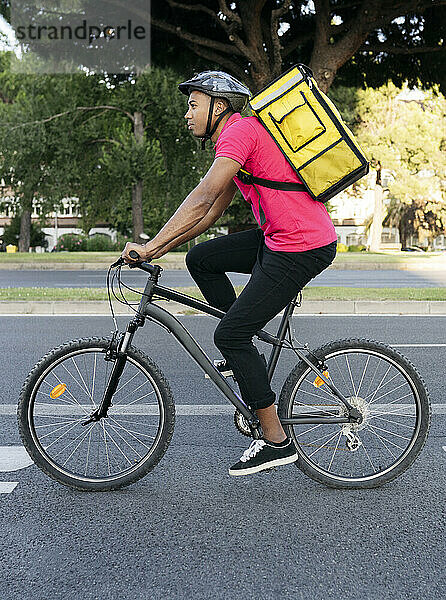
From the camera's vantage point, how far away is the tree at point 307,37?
529 inches

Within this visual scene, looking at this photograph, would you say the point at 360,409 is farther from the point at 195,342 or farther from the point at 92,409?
the point at 92,409

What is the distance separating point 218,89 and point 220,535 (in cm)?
190

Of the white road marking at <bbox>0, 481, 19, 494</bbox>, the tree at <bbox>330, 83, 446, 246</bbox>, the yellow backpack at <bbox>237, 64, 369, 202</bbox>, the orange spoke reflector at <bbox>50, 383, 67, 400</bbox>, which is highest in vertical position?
the tree at <bbox>330, 83, 446, 246</bbox>

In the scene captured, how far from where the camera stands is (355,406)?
3.61m

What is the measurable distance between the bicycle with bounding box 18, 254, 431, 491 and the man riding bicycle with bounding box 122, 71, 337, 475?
0.44 feet

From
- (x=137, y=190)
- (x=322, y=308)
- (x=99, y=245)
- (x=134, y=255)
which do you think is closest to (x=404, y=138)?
(x=137, y=190)

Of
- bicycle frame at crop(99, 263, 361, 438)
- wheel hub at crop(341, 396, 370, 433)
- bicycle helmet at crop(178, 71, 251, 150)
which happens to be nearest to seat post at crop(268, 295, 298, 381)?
bicycle frame at crop(99, 263, 361, 438)

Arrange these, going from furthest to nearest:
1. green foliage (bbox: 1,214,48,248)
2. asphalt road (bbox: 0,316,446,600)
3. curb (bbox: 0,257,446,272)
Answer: green foliage (bbox: 1,214,48,248) → curb (bbox: 0,257,446,272) → asphalt road (bbox: 0,316,446,600)

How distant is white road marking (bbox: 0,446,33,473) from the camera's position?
146 inches

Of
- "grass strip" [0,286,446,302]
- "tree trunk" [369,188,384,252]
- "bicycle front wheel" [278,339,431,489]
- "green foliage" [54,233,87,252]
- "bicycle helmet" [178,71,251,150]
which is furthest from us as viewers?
"tree trunk" [369,188,384,252]

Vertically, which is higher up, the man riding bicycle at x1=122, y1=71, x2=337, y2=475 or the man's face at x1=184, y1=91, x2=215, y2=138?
the man's face at x1=184, y1=91, x2=215, y2=138

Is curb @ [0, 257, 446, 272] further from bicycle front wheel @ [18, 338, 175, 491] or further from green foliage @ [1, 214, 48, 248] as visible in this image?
green foliage @ [1, 214, 48, 248]

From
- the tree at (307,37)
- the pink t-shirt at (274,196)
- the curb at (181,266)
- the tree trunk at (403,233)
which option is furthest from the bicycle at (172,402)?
the tree trunk at (403,233)

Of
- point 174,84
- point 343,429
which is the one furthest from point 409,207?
point 343,429
